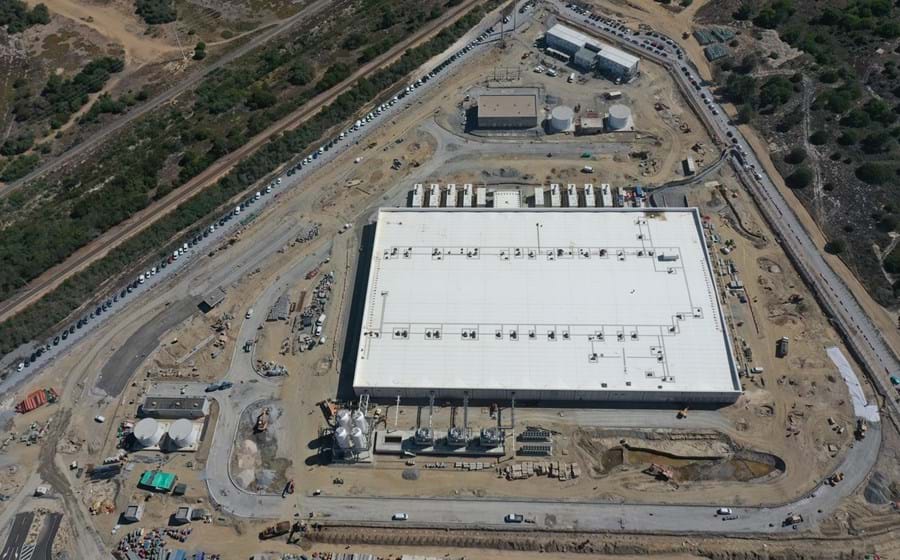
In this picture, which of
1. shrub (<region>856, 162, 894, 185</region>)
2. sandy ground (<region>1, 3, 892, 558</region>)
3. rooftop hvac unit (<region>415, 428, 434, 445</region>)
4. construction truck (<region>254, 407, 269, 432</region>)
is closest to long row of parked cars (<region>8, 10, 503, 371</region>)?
sandy ground (<region>1, 3, 892, 558</region>)

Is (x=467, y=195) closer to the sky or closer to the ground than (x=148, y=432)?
closer to the sky

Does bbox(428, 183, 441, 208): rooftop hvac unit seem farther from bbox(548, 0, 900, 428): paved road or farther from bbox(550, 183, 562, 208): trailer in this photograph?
bbox(548, 0, 900, 428): paved road

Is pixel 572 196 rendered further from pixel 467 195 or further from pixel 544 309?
pixel 544 309

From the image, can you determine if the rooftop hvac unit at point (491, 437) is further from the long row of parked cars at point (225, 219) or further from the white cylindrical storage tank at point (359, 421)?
the long row of parked cars at point (225, 219)

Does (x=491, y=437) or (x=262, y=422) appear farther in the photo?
(x=262, y=422)

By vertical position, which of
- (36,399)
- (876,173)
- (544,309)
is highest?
(876,173)

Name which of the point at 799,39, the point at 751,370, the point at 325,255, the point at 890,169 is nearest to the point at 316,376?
the point at 325,255

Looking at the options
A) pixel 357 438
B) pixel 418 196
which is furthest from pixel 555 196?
pixel 357 438
